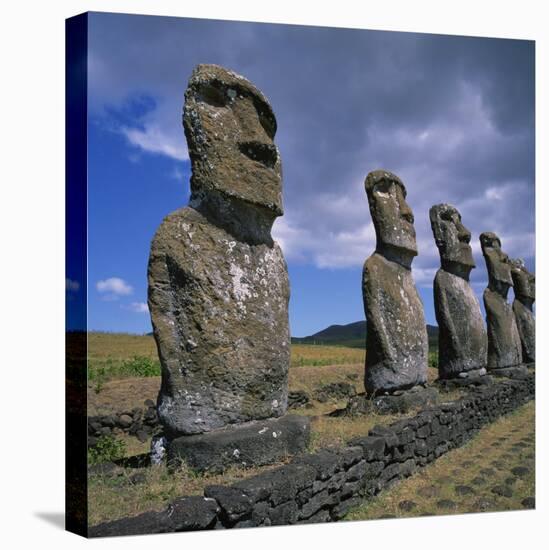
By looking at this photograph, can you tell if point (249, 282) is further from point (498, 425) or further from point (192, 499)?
point (498, 425)

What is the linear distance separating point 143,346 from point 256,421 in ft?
48.7

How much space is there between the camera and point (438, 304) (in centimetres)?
1496

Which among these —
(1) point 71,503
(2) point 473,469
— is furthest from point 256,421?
(2) point 473,469

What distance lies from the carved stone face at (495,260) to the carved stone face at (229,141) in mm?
11772

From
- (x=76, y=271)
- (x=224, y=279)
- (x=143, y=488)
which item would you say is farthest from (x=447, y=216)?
(x=143, y=488)

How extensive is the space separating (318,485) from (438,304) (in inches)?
354

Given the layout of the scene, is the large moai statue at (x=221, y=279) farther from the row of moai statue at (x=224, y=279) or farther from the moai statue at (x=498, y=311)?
the moai statue at (x=498, y=311)

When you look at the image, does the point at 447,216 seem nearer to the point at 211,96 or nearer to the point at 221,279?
the point at 211,96

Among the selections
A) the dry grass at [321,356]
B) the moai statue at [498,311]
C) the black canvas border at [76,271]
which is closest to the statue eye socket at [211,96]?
the black canvas border at [76,271]

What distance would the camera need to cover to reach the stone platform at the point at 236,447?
6.55 m

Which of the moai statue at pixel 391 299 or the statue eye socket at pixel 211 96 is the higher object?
the statue eye socket at pixel 211 96

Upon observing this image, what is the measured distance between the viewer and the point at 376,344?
450 inches

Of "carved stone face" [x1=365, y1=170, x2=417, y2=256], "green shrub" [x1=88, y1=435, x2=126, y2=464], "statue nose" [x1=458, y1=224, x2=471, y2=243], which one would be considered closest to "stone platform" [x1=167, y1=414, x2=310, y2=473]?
"green shrub" [x1=88, y1=435, x2=126, y2=464]

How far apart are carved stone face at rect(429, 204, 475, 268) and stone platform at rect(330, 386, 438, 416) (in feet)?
14.8
